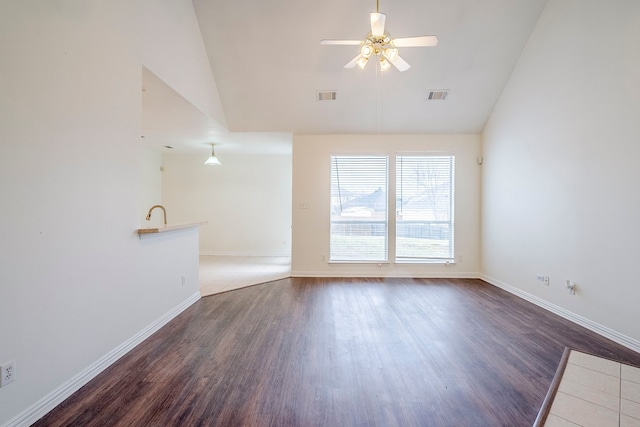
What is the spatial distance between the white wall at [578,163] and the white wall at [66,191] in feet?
14.9

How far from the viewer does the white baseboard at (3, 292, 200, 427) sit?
1540 millimetres

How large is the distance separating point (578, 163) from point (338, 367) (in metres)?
3.40

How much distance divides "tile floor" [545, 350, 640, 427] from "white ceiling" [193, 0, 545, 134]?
3.80 metres

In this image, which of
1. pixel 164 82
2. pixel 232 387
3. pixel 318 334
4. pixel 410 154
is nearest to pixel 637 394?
pixel 318 334

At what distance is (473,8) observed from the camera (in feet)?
11.0

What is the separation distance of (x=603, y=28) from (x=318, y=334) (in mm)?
4231

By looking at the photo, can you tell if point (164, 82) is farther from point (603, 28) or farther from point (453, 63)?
point (603, 28)

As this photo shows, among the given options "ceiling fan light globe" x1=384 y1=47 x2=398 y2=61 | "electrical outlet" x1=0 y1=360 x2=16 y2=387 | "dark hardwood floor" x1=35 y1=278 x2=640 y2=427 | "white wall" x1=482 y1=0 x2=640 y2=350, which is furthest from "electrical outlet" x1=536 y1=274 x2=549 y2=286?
"electrical outlet" x1=0 y1=360 x2=16 y2=387

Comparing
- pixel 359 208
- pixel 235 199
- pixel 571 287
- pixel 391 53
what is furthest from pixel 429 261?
pixel 235 199

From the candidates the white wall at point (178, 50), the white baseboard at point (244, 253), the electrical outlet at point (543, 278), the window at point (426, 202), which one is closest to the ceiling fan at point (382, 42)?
the white wall at point (178, 50)

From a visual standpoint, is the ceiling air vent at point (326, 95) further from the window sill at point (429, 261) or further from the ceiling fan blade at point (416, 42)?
the window sill at point (429, 261)

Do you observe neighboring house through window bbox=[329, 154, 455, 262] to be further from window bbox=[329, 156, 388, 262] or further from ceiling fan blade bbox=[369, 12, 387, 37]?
ceiling fan blade bbox=[369, 12, 387, 37]

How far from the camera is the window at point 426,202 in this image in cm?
498

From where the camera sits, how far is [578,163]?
300 centimetres
